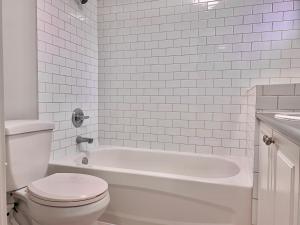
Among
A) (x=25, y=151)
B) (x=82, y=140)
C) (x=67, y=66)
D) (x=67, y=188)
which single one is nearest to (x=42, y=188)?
(x=67, y=188)

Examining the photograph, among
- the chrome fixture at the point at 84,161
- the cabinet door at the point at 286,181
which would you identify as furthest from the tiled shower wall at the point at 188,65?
the cabinet door at the point at 286,181

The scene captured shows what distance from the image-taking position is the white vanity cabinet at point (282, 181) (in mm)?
641

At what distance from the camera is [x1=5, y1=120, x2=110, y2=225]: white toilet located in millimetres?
1261

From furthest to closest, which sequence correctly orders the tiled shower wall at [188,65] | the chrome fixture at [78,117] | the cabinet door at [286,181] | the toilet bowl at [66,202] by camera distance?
the chrome fixture at [78,117] < the tiled shower wall at [188,65] < the toilet bowl at [66,202] < the cabinet door at [286,181]

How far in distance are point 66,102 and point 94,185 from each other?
3.39 feet

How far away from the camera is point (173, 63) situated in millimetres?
2369

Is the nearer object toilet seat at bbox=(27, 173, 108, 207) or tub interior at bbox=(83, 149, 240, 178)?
toilet seat at bbox=(27, 173, 108, 207)

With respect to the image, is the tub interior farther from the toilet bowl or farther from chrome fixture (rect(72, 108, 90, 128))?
the toilet bowl

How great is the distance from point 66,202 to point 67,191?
128 mm

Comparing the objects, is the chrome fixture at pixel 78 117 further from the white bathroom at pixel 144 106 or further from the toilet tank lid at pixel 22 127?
the toilet tank lid at pixel 22 127

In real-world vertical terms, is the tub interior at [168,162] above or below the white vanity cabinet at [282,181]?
below

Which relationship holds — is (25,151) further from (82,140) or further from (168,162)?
(168,162)

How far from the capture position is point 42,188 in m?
1.38

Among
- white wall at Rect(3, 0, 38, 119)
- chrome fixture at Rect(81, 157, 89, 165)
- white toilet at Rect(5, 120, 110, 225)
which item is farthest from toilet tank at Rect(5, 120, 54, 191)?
chrome fixture at Rect(81, 157, 89, 165)
